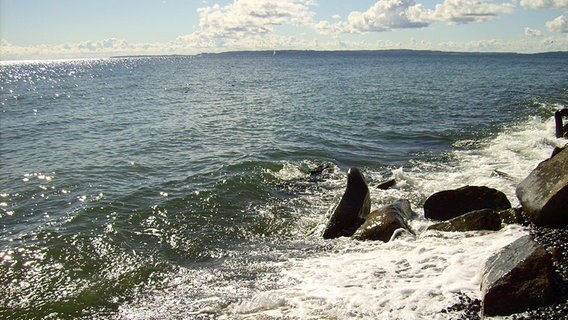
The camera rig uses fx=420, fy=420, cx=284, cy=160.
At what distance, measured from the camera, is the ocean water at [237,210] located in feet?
28.8

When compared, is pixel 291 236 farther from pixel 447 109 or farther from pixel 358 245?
pixel 447 109

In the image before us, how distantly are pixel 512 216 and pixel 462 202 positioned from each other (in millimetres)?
2002

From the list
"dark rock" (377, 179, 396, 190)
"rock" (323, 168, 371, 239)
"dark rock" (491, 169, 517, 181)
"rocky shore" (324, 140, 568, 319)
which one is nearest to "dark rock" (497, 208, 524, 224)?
"rocky shore" (324, 140, 568, 319)

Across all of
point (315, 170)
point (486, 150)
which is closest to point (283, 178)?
point (315, 170)

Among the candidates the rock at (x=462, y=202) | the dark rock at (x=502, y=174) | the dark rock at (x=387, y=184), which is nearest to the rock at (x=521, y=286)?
the rock at (x=462, y=202)

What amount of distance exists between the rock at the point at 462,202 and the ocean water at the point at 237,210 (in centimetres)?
52

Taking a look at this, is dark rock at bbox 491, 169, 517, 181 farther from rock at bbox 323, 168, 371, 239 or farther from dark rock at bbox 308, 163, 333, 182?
dark rock at bbox 308, 163, 333, 182

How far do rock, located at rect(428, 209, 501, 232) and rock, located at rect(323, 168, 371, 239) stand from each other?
242 centimetres

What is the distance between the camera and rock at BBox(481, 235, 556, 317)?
21.1ft

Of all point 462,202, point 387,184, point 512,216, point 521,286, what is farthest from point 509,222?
point 387,184

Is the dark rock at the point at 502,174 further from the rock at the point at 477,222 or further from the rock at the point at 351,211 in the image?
the rock at the point at 351,211

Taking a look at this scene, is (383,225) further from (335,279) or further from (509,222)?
(509,222)

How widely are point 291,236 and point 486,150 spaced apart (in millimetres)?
13841

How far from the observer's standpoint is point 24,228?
13414 millimetres
